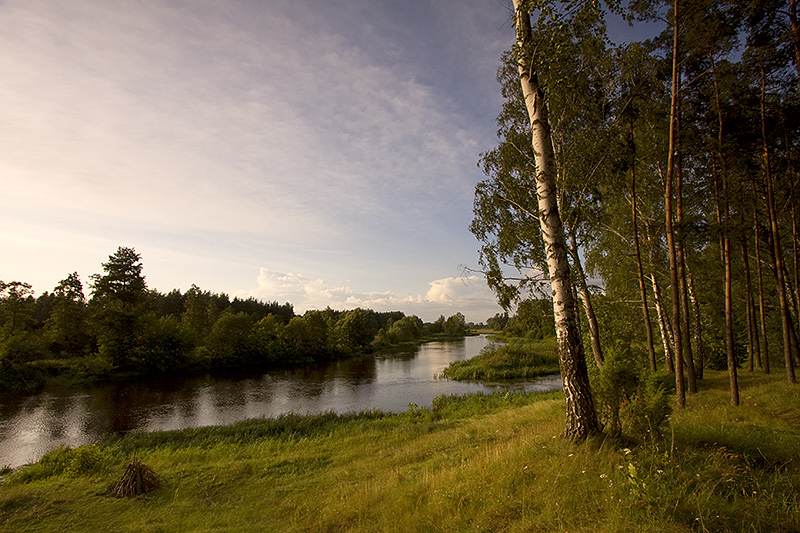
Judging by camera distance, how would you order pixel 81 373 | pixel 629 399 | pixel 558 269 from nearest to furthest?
pixel 558 269
pixel 629 399
pixel 81 373

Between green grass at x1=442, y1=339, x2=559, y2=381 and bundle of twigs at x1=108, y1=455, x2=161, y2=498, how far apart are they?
27.8 m

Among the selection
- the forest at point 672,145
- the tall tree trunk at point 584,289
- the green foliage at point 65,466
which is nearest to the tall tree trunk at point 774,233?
the forest at point 672,145

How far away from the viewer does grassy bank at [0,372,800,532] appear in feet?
11.9

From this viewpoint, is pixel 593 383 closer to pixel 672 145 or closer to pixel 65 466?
pixel 672 145

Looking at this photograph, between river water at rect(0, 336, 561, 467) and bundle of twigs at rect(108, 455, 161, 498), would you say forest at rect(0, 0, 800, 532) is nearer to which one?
bundle of twigs at rect(108, 455, 161, 498)

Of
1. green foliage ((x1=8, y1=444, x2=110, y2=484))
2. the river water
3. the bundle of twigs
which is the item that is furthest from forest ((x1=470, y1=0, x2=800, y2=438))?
the river water

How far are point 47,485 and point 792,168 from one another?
2235cm

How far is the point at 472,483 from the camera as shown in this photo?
4.94 m

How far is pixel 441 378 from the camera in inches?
1316

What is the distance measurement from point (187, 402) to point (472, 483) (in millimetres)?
25788

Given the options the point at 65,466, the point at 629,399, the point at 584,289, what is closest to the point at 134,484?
the point at 65,466

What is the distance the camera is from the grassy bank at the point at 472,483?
3621mm

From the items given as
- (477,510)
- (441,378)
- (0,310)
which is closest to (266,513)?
(477,510)

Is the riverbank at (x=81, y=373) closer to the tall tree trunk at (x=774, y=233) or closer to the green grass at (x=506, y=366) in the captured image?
the green grass at (x=506, y=366)
